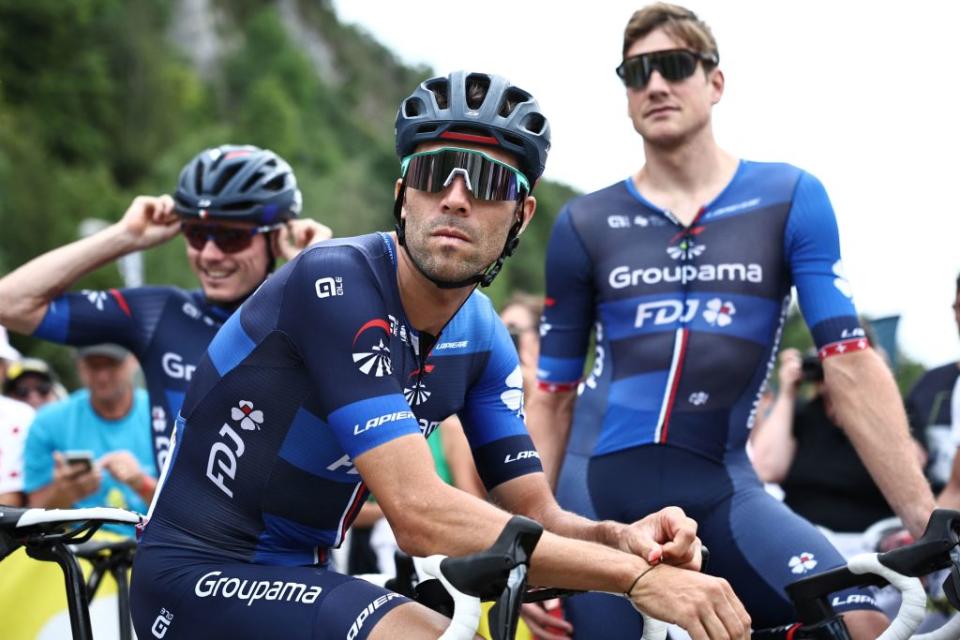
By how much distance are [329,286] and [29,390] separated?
7.79 meters

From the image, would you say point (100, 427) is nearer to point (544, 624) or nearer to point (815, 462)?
point (544, 624)

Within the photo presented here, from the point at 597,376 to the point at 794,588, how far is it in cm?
153

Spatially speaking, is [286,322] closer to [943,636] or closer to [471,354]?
[471,354]

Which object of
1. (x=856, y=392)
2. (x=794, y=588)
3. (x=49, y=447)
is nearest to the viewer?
(x=794, y=588)

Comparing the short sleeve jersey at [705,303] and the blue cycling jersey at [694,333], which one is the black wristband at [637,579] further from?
the short sleeve jersey at [705,303]

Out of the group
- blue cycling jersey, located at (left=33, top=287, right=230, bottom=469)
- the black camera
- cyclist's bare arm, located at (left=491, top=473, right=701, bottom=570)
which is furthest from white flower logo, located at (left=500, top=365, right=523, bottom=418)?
the black camera

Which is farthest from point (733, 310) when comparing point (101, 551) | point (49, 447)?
point (49, 447)

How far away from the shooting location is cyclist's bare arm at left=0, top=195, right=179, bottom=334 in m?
5.44

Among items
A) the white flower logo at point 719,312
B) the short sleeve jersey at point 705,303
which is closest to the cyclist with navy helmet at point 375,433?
the short sleeve jersey at point 705,303

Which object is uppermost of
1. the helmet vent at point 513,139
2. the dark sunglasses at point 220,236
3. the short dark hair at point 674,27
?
the short dark hair at point 674,27

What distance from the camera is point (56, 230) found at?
50.0 m

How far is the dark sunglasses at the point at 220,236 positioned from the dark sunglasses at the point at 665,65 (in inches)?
76.6

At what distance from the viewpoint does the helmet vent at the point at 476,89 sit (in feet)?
11.9

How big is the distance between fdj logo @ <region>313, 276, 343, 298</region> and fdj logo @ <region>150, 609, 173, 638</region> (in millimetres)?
993
